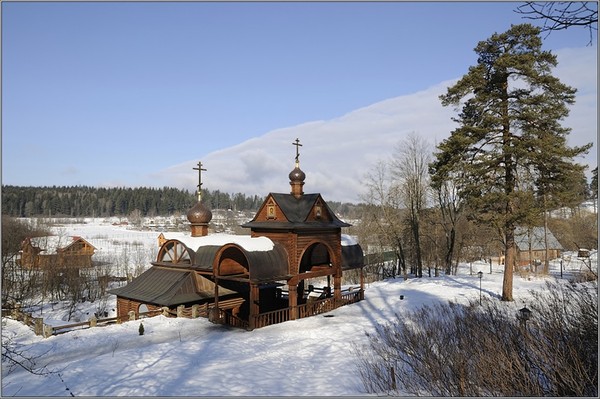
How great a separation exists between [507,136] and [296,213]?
37.8 ft

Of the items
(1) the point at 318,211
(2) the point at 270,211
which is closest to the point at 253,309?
(2) the point at 270,211

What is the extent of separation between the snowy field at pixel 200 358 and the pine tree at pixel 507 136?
5.03 meters

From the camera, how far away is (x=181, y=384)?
36.2ft

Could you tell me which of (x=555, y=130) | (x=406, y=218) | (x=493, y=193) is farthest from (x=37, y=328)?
(x=406, y=218)

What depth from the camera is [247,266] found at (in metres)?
23.9

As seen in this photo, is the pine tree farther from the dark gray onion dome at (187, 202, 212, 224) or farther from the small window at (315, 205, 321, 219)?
the dark gray onion dome at (187, 202, 212, 224)

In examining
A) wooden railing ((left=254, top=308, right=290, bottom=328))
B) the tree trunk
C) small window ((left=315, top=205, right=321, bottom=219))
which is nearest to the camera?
wooden railing ((left=254, top=308, right=290, bottom=328))

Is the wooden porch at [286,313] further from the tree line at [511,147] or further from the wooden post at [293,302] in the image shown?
the tree line at [511,147]

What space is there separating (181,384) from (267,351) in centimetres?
457

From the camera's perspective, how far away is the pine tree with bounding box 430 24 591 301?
65.5 feet

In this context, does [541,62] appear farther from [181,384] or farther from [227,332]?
[181,384]

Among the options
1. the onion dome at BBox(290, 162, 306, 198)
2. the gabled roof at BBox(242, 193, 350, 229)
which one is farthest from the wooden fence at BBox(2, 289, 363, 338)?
the onion dome at BBox(290, 162, 306, 198)

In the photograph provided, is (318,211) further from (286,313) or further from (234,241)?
(286,313)

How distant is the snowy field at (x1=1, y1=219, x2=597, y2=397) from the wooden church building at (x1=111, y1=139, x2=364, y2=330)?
1.40 meters
